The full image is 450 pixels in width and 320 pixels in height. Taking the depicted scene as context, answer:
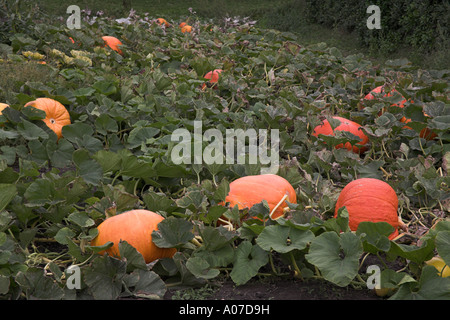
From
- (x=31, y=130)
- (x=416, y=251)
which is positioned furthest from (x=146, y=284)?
(x=31, y=130)

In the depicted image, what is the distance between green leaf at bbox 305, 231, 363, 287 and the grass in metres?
6.37

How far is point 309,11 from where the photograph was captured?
13.1 metres

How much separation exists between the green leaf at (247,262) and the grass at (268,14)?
6.34m

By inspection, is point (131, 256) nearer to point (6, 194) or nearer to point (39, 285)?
point (39, 285)

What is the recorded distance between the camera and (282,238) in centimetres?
210

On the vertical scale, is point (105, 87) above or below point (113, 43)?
below

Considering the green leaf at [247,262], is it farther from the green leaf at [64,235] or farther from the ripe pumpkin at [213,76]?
the ripe pumpkin at [213,76]

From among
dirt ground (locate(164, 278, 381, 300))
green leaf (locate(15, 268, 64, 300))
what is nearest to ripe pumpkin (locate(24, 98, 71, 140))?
green leaf (locate(15, 268, 64, 300))

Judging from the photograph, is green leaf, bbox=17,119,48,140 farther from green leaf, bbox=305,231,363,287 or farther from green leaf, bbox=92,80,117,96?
green leaf, bbox=305,231,363,287

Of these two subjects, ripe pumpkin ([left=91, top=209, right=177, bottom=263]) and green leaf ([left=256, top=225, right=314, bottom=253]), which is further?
ripe pumpkin ([left=91, top=209, right=177, bottom=263])

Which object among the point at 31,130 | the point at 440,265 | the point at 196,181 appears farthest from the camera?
the point at 31,130

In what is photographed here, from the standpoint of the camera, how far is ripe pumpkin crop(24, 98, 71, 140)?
3564 mm

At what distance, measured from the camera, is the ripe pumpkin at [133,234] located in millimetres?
2225

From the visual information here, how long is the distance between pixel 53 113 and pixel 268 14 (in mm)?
11811
